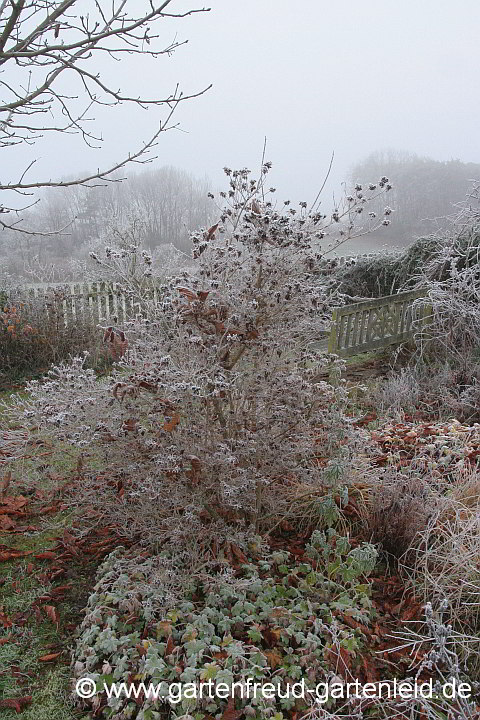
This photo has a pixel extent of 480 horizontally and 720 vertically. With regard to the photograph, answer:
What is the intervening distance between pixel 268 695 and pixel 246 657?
201 millimetres

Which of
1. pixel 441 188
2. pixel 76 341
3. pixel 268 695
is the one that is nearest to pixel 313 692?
pixel 268 695

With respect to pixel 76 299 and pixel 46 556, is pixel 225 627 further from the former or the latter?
pixel 76 299

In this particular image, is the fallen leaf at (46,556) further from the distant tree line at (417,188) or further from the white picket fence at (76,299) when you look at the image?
the distant tree line at (417,188)

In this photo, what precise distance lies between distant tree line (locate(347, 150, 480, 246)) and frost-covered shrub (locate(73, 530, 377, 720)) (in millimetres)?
6849

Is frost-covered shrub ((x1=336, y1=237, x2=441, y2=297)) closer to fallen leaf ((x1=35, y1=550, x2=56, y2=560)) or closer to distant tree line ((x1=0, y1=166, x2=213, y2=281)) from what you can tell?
distant tree line ((x1=0, y1=166, x2=213, y2=281))

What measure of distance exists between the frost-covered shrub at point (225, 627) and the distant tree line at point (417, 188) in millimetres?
6849

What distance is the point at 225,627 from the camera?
2178 mm

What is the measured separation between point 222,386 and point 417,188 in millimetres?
10447

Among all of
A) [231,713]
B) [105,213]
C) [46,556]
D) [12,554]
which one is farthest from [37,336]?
[231,713]

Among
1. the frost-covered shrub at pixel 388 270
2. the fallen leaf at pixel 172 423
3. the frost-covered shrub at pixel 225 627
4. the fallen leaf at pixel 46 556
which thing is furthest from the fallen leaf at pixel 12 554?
the frost-covered shrub at pixel 388 270

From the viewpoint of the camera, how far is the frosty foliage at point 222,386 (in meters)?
2.51

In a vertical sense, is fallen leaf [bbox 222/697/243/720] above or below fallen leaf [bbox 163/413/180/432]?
below

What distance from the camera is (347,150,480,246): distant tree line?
9.96 meters

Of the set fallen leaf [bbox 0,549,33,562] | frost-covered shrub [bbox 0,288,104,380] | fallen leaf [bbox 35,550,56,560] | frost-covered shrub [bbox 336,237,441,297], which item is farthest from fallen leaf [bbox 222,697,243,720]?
frost-covered shrub [bbox 336,237,441,297]
